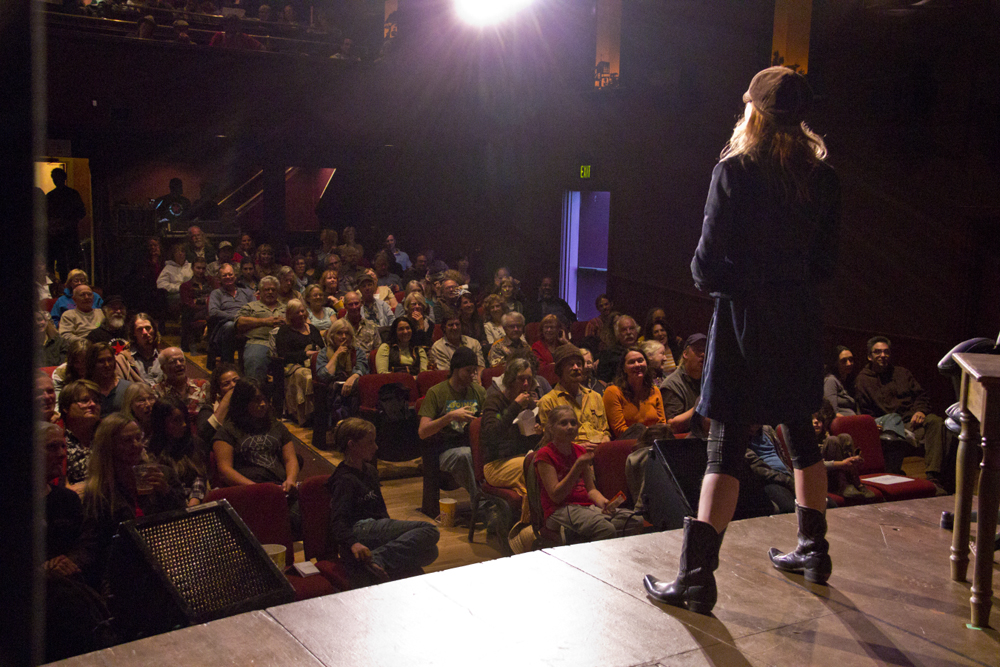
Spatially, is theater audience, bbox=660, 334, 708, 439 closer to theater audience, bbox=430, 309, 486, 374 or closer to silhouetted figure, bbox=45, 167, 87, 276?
theater audience, bbox=430, 309, 486, 374

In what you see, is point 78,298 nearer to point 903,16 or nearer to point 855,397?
point 855,397

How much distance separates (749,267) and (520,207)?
10.4 metres

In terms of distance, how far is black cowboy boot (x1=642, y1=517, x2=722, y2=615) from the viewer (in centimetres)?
187

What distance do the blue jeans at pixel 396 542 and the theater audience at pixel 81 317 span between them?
3335 mm

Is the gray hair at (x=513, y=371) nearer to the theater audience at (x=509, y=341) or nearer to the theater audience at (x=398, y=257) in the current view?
the theater audience at (x=509, y=341)

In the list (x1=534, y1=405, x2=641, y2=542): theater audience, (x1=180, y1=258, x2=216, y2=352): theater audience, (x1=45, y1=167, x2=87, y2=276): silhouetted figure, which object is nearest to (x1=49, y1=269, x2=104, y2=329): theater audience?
(x1=180, y1=258, x2=216, y2=352): theater audience

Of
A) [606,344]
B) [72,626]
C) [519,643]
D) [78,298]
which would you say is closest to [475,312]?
[606,344]

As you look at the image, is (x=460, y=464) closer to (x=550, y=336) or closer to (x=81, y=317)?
(x=550, y=336)

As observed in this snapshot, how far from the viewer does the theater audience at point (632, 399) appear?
4496mm

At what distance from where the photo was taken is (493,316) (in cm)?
712

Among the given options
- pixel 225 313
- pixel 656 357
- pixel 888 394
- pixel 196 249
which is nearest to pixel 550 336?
pixel 656 357

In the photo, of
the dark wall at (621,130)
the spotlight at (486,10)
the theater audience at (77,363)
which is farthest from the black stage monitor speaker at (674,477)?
the spotlight at (486,10)

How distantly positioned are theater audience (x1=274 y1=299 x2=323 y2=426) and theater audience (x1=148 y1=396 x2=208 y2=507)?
6.58 feet

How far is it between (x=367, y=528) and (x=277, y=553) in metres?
0.39
